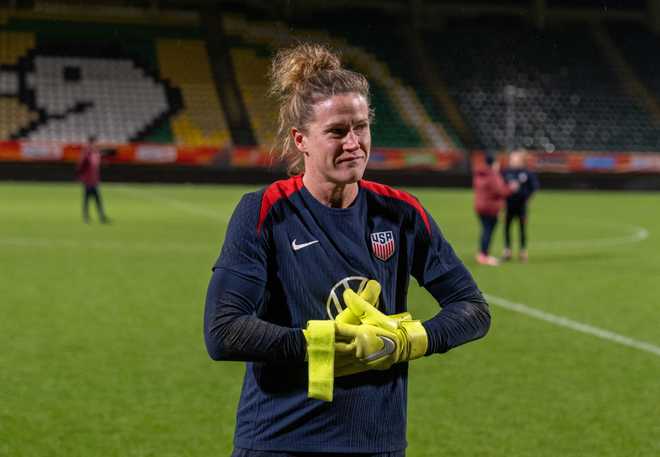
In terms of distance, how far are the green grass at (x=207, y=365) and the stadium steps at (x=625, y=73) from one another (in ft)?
106

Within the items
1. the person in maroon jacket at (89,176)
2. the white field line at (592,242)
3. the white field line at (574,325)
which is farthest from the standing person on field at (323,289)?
the person in maroon jacket at (89,176)

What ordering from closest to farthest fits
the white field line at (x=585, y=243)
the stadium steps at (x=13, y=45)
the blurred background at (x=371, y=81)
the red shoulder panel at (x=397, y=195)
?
the red shoulder panel at (x=397, y=195) → the white field line at (x=585, y=243) → the blurred background at (x=371, y=81) → the stadium steps at (x=13, y=45)

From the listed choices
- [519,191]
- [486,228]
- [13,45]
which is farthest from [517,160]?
[13,45]

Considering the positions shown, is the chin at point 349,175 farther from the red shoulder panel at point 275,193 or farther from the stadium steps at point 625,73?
the stadium steps at point 625,73

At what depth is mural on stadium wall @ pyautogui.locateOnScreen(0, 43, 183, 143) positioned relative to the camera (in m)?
42.2

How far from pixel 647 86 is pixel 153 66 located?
23283 mm

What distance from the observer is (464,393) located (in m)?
7.45

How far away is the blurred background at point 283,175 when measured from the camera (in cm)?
688

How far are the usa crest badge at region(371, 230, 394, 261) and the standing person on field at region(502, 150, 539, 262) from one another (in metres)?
13.3

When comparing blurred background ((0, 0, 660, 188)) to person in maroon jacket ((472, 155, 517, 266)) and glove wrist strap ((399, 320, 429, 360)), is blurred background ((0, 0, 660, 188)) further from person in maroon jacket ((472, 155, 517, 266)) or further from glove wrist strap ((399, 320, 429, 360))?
glove wrist strap ((399, 320, 429, 360))

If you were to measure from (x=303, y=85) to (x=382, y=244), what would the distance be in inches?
20.2

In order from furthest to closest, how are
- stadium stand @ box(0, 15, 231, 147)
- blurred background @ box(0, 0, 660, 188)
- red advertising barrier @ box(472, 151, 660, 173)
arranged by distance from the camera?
stadium stand @ box(0, 15, 231, 147) → red advertising barrier @ box(472, 151, 660, 173) → blurred background @ box(0, 0, 660, 188)

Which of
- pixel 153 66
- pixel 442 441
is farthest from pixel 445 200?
pixel 442 441

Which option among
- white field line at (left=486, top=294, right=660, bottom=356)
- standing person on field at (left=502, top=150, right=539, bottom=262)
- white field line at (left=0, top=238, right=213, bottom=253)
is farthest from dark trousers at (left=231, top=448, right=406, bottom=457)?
white field line at (left=0, top=238, right=213, bottom=253)
